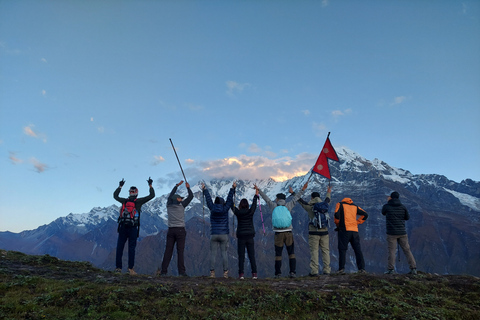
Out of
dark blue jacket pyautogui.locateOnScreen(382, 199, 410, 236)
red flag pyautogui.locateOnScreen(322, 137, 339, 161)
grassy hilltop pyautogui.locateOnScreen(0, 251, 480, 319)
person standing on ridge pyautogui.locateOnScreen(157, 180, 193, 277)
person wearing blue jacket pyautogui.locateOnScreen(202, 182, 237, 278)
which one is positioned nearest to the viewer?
grassy hilltop pyautogui.locateOnScreen(0, 251, 480, 319)

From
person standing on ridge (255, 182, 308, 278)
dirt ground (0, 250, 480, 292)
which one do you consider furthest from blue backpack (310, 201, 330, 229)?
dirt ground (0, 250, 480, 292)

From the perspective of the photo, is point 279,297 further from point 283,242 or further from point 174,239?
point 174,239

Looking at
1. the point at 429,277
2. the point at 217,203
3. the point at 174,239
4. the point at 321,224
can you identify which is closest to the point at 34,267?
the point at 174,239

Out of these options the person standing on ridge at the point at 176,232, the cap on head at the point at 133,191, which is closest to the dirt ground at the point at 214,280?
the person standing on ridge at the point at 176,232

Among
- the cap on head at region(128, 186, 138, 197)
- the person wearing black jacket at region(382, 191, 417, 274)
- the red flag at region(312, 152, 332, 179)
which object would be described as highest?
the red flag at region(312, 152, 332, 179)

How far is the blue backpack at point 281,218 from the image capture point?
1591 centimetres

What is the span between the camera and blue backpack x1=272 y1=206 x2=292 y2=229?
15914 millimetres

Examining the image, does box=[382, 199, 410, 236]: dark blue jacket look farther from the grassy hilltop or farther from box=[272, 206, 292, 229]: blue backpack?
box=[272, 206, 292, 229]: blue backpack

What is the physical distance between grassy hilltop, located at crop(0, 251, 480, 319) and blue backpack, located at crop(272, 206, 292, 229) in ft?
11.4

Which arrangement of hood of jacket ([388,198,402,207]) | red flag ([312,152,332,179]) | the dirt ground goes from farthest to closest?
red flag ([312,152,332,179]) < hood of jacket ([388,198,402,207]) < the dirt ground

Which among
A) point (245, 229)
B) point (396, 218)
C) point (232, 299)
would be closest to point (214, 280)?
point (245, 229)

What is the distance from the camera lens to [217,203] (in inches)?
635

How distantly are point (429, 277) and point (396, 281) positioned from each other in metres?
2.42

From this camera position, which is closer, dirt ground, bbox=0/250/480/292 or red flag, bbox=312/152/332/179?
dirt ground, bbox=0/250/480/292
